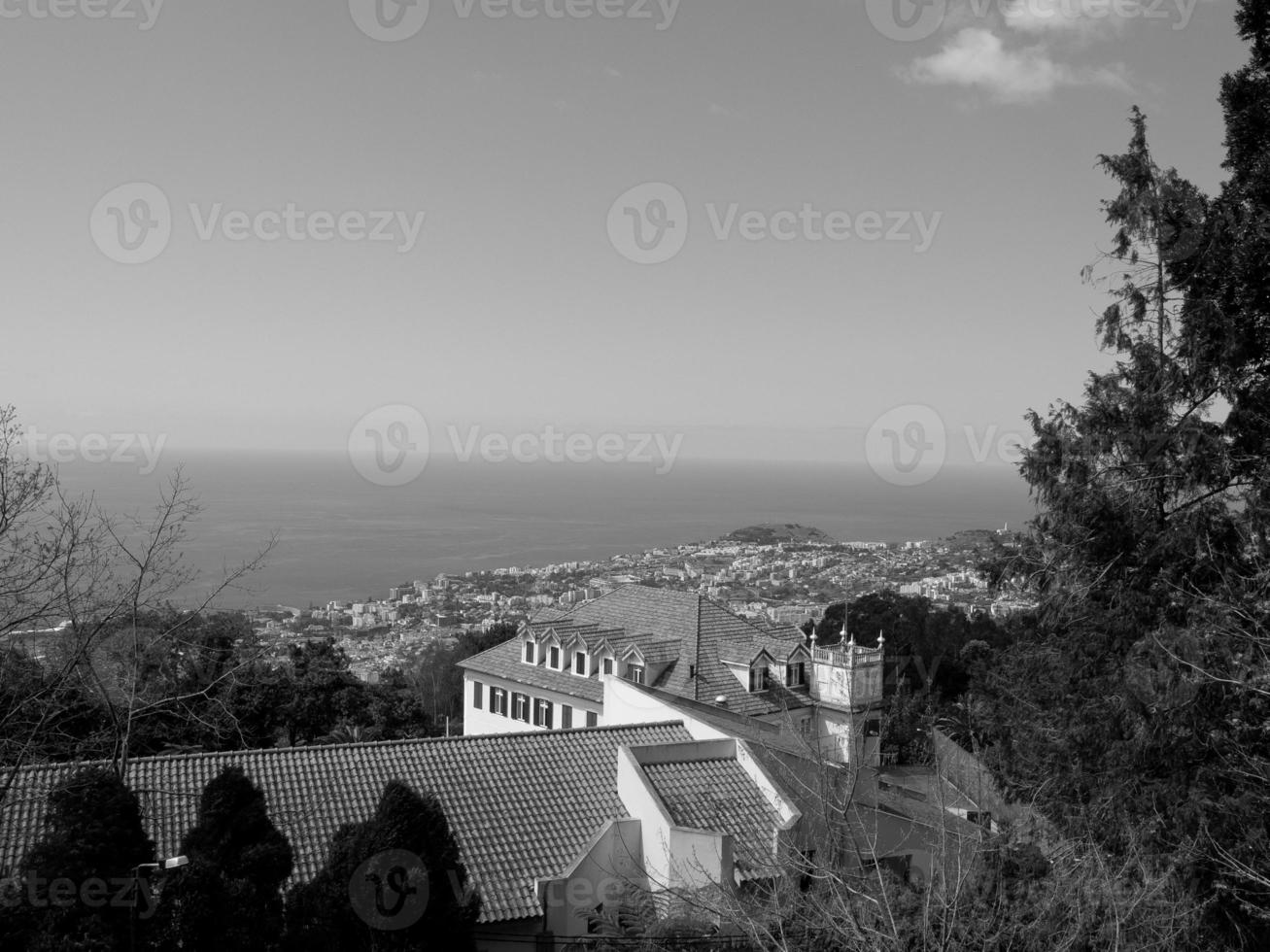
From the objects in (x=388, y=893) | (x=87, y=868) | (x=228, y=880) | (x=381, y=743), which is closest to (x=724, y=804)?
(x=381, y=743)

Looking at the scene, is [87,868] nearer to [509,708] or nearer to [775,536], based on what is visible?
[509,708]

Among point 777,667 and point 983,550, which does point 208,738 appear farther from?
point 983,550

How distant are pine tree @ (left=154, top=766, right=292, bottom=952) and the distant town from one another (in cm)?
1831

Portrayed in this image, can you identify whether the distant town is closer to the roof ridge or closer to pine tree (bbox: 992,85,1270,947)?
the roof ridge

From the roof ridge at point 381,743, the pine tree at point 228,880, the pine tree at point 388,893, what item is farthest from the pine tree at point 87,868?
the roof ridge at point 381,743

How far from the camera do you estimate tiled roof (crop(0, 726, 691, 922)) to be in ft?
37.4

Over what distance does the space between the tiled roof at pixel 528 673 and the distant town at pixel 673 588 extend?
5.05 metres

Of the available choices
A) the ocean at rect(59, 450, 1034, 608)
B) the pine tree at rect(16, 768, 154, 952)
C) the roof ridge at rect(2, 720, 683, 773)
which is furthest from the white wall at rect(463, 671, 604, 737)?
the pine tree at rect(16, 768, 154, 952)

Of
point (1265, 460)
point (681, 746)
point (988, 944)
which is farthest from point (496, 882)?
point (1265, 460)

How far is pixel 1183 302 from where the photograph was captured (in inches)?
432

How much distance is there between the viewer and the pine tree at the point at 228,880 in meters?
7.72

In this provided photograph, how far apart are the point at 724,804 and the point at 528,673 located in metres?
14.9

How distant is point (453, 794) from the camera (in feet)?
43.9

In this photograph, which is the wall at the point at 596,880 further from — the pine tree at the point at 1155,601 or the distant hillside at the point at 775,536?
the distant hillside at the point at 775,536
